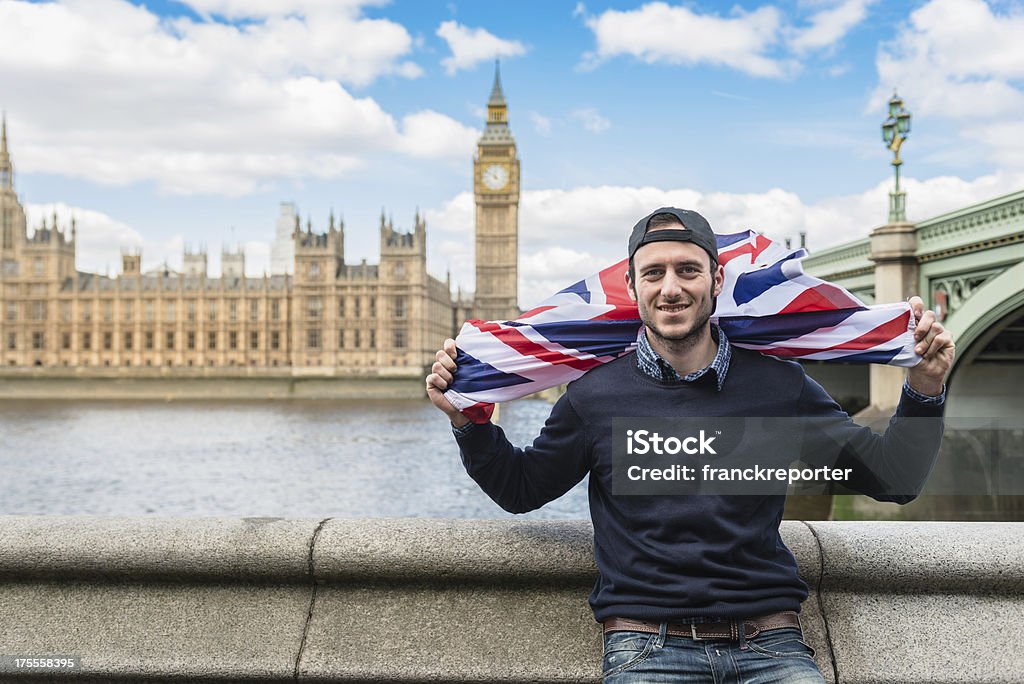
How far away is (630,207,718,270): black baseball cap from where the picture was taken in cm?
229

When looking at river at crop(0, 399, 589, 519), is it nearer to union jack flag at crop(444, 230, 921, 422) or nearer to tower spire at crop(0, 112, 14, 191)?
union jack flag at crop(444, 230, 921, 422)

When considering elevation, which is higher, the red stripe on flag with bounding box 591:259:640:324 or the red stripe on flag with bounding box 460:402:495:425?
the red stripe on flag with bounding box 591:259:640:324

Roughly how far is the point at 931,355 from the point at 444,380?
1242mm

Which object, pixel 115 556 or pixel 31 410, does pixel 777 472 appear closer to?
pixel 115 556

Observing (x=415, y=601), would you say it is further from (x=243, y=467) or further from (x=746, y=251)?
(x=243, y=467)

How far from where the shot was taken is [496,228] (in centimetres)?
7662

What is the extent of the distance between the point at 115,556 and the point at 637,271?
1.74 metres

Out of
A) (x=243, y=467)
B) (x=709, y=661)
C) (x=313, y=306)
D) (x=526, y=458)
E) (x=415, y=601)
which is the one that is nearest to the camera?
(x=709, y=661)

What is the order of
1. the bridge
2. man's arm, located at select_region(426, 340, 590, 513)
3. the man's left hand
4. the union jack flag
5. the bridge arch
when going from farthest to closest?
the bridge, the bridge arch, the union jack flag, man's arm, located at select_region(426, 340, 590, 513), the man's left hand

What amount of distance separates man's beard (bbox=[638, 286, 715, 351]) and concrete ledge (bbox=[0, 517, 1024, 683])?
27.3 inches

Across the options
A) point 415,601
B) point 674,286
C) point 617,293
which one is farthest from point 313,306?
point 674,286

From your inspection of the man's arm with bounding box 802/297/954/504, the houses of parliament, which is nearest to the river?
the man's arm with bounding box 802/297/954/504

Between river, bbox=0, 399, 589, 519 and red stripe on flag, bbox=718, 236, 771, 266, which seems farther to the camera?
river, bbox=0, 399, 589, 519

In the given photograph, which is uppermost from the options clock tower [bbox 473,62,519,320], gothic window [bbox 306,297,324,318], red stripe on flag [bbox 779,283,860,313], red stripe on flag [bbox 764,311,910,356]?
clock tower [bbox 473,62,519,320]
